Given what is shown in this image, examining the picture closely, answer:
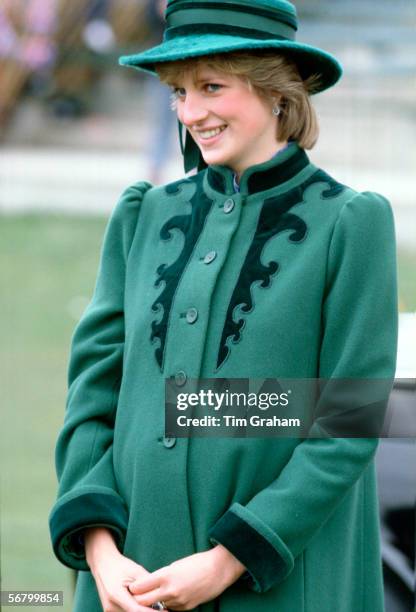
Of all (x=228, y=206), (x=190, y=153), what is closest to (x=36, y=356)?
(x=190, y=153)

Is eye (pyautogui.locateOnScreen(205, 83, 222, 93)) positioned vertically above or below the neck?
above

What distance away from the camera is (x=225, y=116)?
6.45 ft

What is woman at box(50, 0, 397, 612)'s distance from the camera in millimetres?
1880

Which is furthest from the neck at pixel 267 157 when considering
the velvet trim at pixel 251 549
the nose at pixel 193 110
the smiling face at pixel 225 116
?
the velvet trim at pixel 251 549

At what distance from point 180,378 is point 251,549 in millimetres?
314

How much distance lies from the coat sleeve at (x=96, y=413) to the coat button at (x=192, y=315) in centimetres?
19

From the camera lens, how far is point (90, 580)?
207cm

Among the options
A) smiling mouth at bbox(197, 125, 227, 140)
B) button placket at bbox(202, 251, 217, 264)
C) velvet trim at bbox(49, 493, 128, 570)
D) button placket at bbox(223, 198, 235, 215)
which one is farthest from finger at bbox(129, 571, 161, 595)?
smiling mouth at bbox(197, 125, 227, 140)

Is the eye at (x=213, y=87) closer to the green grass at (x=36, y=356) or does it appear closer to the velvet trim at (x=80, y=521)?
the velvet trim at (x=80, y=521)

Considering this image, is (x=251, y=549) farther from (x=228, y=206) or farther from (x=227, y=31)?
(x=227, y=31)

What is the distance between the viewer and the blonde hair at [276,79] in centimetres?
197

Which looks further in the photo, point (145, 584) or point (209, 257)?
point (209, 257)

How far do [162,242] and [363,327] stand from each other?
437 millimetres

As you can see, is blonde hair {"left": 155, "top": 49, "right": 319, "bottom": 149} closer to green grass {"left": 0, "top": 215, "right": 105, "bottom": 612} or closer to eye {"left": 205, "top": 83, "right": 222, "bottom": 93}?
eye {"left": 205, "top": 83, "right": 222, "bottom": 93}
